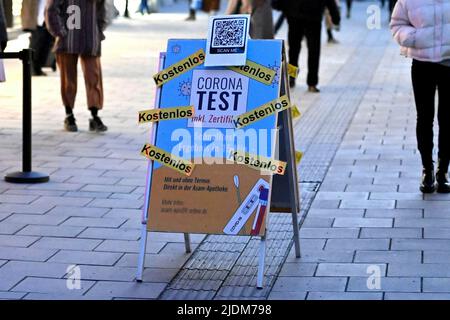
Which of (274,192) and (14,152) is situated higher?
(274,192)

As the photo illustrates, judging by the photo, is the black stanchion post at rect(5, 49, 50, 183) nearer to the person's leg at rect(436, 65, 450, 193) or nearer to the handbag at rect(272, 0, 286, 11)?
the person's leg at rect(436, 65, 450, 193)

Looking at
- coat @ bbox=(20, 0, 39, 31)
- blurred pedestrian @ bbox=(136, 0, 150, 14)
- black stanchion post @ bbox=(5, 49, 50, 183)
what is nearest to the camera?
black stanchion post @ bbox=(5, 49, 50, 183)

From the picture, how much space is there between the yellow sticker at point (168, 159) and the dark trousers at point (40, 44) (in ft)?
30.6

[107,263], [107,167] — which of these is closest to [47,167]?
[107,167]

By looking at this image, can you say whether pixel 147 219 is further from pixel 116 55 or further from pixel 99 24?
pixel 116 55

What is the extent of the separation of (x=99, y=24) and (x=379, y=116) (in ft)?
11.5

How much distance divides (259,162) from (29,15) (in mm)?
9619

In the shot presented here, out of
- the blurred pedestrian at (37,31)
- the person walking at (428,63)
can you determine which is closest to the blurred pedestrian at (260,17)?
the blurred pedestrian at (37,31)

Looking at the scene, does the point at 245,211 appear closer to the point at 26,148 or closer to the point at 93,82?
the point at 26,148

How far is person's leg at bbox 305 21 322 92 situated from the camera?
14281 mm

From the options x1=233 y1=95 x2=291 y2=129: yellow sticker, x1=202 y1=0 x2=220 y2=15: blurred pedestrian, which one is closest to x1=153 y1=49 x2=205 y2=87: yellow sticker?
x1=233 y1=95 x2=291 y2=129: yellow sticker

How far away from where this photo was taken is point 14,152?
9805 millimetres

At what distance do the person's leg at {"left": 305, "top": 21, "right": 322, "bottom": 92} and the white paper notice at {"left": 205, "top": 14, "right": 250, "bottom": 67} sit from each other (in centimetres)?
819

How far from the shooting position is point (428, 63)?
7902 mm
